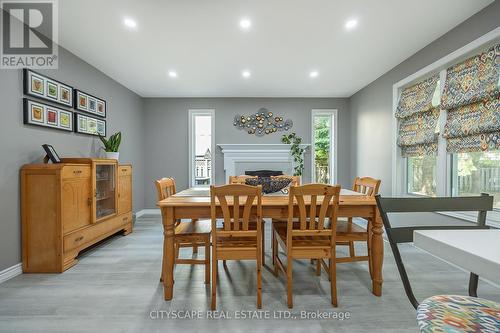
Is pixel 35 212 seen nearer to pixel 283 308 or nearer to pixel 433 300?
pixel 283 308

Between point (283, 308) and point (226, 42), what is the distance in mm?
2805

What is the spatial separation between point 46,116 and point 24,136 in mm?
341

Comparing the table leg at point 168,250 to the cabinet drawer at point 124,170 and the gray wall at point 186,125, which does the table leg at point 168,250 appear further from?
the gray wall at point 186,125

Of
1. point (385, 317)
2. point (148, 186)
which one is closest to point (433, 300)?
point (385, 317)

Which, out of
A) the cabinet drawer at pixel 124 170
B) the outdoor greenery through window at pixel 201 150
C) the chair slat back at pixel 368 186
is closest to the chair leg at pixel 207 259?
the chair slat back at pixel 368 186

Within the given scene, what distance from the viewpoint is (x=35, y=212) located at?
7.68ft

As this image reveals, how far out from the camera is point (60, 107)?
2.84 meters

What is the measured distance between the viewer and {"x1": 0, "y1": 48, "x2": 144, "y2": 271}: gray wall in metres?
2.19

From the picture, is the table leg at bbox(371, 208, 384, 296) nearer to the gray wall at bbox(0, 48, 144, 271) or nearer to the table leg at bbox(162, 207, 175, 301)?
the table leg at bbox(162, 207, 175, 301)

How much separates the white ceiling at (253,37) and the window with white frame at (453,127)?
43 cm

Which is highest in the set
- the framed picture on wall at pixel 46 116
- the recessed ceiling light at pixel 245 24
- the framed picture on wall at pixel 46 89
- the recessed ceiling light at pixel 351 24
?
the recessed ceiling light at pixel 351 24

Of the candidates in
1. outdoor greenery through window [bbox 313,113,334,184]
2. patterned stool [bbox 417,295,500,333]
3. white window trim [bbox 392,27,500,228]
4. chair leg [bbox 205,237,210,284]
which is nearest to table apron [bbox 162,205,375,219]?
chair leg [bbox 205,237,210,284]

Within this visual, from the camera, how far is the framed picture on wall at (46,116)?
94.4 inches

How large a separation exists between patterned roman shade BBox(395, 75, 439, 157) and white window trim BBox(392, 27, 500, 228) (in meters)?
0.09
